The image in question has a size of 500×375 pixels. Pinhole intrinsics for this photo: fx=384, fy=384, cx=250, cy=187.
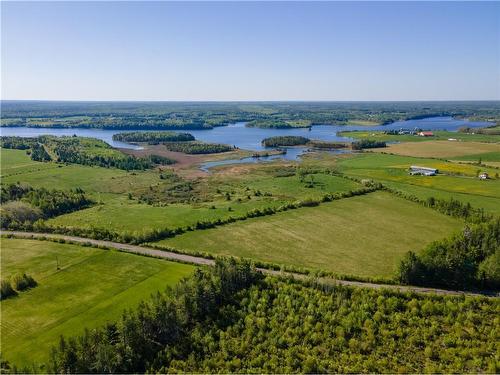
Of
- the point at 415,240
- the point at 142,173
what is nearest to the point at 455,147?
the point at 415,240

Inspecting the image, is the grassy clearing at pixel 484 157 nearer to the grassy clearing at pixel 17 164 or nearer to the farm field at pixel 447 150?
the farm field at pixel 447 150

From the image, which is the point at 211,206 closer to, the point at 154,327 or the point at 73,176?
the point at 154,327

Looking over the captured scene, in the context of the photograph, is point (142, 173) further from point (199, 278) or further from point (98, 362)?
point (98, 362)

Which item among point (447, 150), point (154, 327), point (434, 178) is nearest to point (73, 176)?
point (154, 327)

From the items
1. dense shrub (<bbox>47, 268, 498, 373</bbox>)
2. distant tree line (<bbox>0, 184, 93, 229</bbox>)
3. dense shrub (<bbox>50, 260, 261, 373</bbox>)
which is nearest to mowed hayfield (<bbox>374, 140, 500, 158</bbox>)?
dense shrub (<bbox>47, 268, 498, 373</bbox>)

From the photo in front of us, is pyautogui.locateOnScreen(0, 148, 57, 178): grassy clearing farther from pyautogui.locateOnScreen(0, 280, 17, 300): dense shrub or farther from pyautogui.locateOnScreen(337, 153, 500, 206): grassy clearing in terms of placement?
pyautogui.locateOnScreen(337, 153, 500, 206): grassy clearing

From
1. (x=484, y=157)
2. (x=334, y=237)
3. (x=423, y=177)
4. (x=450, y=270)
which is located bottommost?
(x=334, y=237)

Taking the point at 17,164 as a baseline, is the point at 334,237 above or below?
below

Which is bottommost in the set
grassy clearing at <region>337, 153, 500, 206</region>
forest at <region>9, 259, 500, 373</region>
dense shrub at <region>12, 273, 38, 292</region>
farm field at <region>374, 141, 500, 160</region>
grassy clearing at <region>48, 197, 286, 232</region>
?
forest at <region>9, 259, 500, 373</region>
